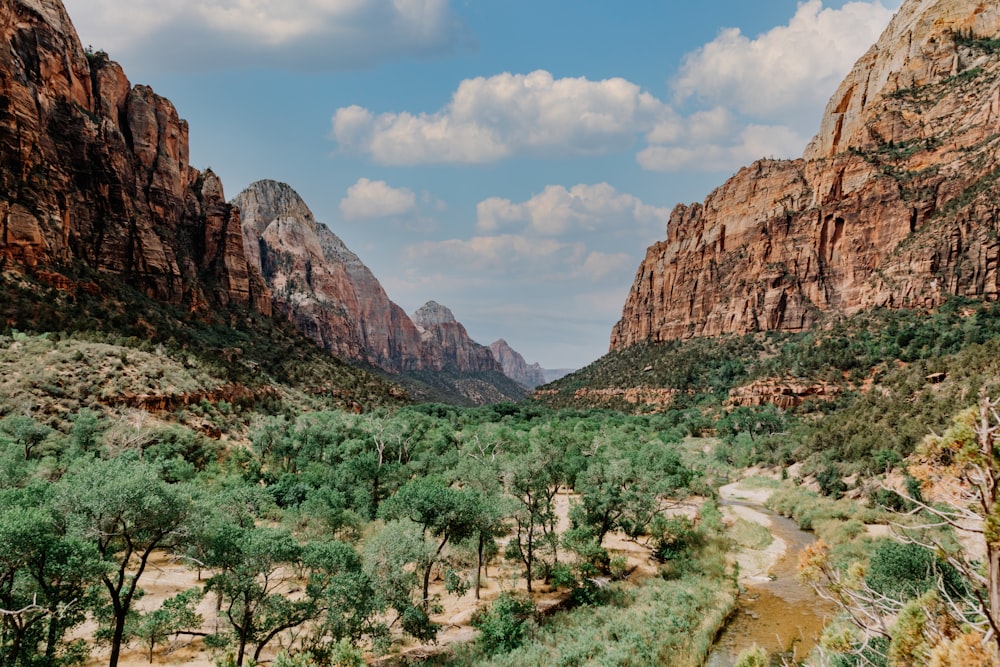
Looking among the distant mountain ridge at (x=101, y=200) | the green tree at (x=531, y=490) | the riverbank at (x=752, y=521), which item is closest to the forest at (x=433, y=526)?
the green tree at (x=531, y=490)

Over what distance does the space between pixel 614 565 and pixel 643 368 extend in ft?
272

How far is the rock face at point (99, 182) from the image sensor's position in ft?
145

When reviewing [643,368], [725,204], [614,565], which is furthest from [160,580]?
[725,204]

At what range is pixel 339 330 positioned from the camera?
150000 mm

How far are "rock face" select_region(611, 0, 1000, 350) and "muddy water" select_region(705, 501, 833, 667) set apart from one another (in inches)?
2503

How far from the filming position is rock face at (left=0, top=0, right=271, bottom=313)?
145 ft

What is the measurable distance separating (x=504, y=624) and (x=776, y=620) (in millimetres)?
11555

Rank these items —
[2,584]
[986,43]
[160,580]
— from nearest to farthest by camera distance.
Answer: [2,584] → [160,580] → [986,43]

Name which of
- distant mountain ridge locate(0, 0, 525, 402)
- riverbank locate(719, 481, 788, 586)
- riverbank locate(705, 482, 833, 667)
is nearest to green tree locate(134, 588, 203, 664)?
riverbank locate(705, 482, 833, 667)

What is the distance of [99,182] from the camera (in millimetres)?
58125

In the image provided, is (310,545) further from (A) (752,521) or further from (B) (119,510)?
(A) (752,521)

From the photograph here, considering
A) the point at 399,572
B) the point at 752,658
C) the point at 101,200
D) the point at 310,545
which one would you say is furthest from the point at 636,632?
the point at 101,200

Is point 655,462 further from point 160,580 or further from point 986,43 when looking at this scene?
point 986,43

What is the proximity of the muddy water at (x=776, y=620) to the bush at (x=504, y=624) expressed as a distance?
663 cm
